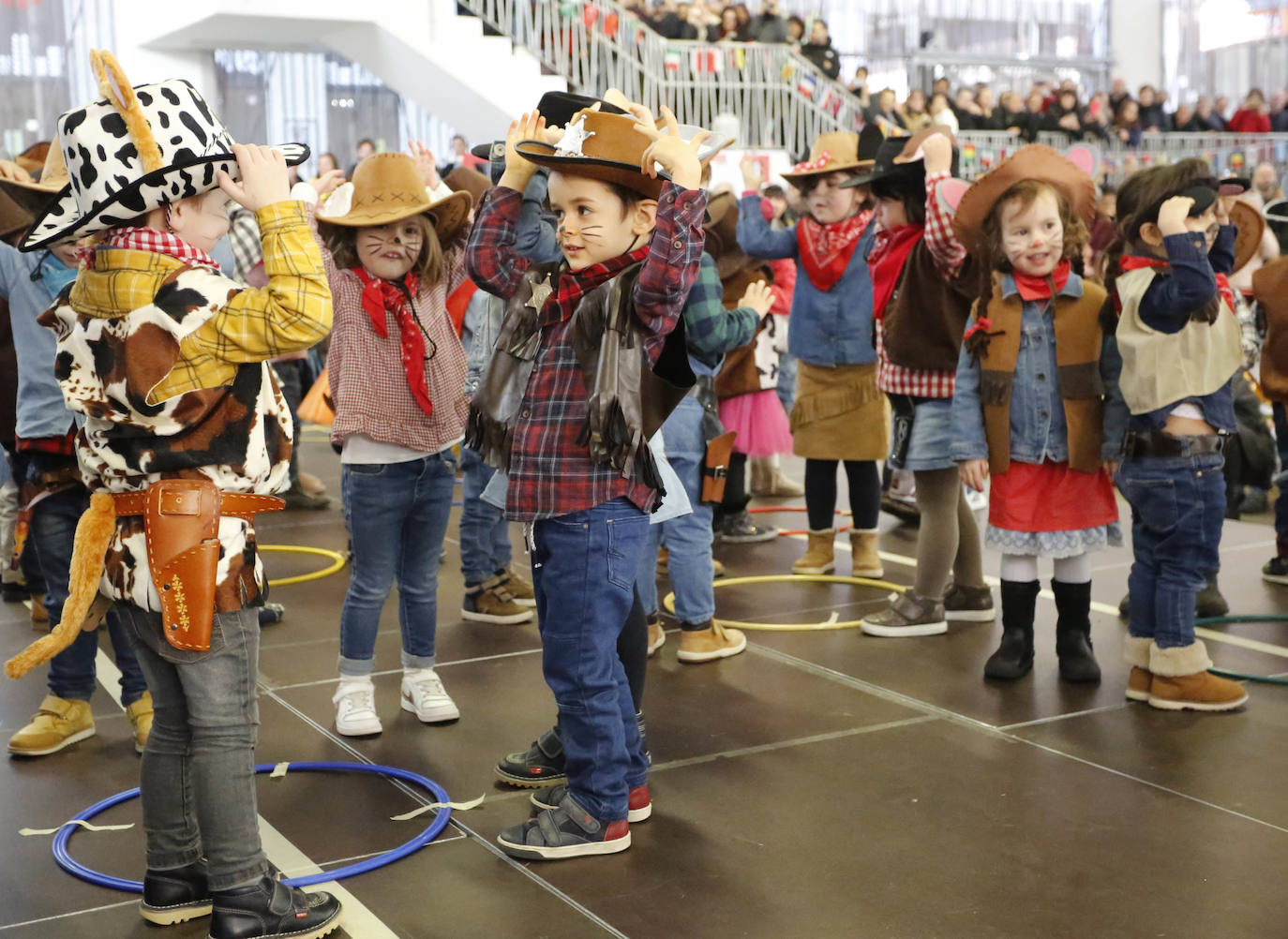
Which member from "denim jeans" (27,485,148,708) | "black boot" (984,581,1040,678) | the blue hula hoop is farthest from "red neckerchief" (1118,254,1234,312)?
"denim jeans" (27,485,148,708)

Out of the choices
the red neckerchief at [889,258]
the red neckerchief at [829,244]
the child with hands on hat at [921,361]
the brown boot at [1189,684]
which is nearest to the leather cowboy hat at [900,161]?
the child with hands on hat at [921,361]

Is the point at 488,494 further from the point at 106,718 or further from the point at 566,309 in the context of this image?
the point at 106,718

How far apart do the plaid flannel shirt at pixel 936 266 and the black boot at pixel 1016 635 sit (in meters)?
0.84

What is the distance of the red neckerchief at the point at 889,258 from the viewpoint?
5.56 meters

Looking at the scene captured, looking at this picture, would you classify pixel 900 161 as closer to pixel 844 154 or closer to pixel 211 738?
pixel 844 154

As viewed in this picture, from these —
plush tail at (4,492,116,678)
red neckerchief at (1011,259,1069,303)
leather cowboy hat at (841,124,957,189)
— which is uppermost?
leather cowboy hat at (841,124,957,189)

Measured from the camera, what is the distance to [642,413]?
3.35 m

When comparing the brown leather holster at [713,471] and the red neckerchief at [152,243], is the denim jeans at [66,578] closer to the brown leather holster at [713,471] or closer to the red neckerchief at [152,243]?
the red neckerchief at [152,243]

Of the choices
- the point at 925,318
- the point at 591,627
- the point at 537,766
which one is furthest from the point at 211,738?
the point at 925,318

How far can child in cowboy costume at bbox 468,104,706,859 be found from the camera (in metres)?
3.29

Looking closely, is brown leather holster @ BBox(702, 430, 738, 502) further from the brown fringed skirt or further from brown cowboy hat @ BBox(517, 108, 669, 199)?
brown cowboy hat @ BBox(517, 108, 669, 199)

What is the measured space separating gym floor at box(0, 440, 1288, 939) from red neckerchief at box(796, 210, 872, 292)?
1613 mm

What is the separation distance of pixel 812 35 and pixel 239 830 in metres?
18.0

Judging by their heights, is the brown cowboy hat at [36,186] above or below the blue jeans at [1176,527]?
above
